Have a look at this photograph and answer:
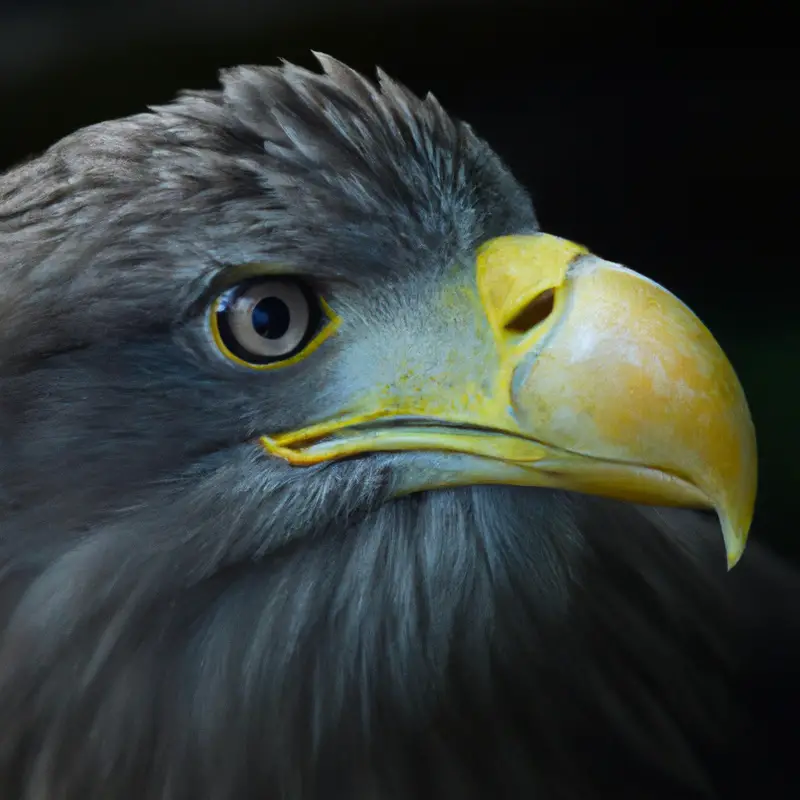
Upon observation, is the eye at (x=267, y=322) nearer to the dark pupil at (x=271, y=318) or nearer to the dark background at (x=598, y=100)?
the dark pupil at (x=271, y=318)

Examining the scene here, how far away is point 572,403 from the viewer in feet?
2.54

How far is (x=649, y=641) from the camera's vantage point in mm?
1045

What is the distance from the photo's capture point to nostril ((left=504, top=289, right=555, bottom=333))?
846mm

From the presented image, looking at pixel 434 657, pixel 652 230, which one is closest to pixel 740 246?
pixel 652 230

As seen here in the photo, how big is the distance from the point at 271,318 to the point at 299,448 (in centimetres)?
12

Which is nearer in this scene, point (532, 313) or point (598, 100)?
point (532, 313)

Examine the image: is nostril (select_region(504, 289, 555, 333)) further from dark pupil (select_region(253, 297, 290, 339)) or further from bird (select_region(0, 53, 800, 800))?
dark pupil (select_region(253, 297, 290, 339))

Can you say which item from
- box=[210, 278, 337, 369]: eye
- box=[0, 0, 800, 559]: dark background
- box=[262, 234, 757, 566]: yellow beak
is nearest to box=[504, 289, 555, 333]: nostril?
box=[262, 234, 757, 566]: yellow beak

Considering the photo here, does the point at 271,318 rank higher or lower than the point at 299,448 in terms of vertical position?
higher

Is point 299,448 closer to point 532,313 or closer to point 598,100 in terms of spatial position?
point 532,313

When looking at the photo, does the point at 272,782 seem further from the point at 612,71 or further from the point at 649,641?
the point at 612,71

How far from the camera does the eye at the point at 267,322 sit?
2.76 feet

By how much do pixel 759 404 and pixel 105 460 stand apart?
683 millimetres

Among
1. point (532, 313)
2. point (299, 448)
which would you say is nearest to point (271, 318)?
point (299, 448)
